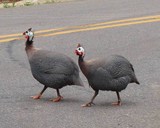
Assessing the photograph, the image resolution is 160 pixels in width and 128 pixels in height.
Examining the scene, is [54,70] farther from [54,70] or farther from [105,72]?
[105,72]

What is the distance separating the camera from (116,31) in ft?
40.9

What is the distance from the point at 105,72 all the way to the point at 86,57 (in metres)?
3.25

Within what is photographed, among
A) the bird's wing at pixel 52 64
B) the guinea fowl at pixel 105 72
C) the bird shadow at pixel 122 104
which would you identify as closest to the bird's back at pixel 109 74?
the guinea fowl at pixel 105 72

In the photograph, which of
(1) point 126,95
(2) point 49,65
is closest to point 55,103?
(2) point 49,65

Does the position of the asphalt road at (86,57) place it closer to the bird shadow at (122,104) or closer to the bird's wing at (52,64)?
the bird shadow at (122,104)

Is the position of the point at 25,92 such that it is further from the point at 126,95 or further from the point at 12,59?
the point at 12,59

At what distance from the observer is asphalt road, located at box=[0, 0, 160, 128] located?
21.9ft

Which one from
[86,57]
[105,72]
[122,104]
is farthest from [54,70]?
[86,57]

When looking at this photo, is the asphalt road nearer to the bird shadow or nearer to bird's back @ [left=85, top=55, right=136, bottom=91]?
the bird shadow

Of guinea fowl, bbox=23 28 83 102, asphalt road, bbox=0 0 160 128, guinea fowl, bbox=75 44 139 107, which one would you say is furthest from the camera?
guinea fowl, bbox=23 28 83 102

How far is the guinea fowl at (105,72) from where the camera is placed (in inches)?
274

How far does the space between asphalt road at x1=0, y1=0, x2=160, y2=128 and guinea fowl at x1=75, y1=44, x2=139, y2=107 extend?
0.30 metres

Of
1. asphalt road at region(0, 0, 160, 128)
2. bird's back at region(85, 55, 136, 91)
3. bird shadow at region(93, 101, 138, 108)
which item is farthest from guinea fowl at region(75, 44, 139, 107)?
asphalt road at region(0, 0, 160, 128)

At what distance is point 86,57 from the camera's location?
33.4 feet
